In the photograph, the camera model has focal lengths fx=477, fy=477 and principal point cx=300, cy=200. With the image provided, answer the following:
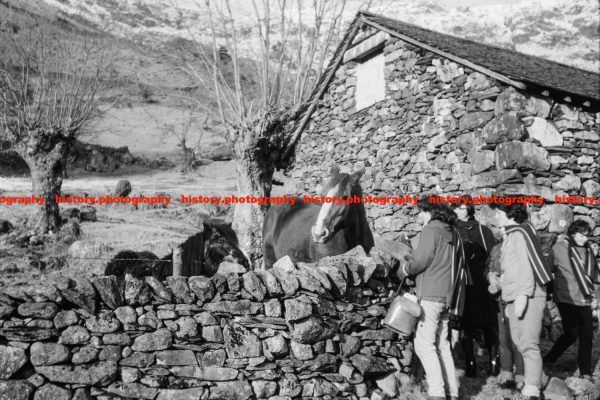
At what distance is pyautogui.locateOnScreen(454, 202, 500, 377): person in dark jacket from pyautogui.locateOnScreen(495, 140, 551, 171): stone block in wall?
2.48 metres

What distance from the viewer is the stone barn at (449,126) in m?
7.99

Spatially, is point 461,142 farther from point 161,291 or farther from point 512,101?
point 161,291

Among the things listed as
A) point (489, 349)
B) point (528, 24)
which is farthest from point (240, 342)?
point (528, 24)

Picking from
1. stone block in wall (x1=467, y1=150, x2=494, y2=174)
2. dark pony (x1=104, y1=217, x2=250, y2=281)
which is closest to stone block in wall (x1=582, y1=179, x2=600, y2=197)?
stone block in wall (x1=467, y1=150, x2=494, y2=174)

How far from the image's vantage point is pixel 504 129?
25.9 feet

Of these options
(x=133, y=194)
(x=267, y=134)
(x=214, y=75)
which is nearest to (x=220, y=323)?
(x=267, y=134)

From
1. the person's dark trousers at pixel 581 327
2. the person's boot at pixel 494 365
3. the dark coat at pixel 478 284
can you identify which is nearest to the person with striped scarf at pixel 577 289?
the person's dark trousers at pixel 581 327

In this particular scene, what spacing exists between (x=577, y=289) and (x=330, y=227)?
288cm

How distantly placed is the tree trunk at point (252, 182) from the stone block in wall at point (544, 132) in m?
5.34

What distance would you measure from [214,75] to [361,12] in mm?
4026

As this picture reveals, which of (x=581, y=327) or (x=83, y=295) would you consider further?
(x=581, y=327)

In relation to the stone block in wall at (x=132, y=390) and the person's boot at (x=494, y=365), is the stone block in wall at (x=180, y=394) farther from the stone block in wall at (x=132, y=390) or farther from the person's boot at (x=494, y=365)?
the person's boot at (x=494, y=365)

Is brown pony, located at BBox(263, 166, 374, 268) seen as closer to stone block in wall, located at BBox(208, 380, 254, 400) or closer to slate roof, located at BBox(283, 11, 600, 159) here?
stone block in wall, located at BBox(208, 380, 254, 400)

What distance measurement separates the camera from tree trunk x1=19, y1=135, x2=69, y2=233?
1531 cm
